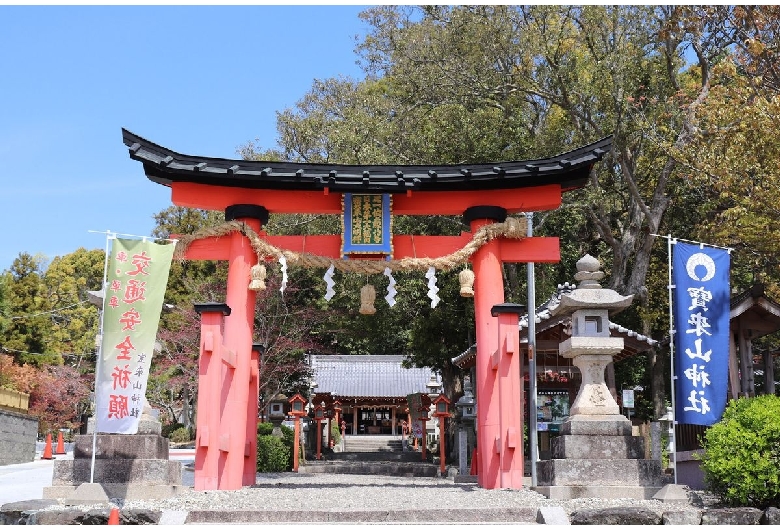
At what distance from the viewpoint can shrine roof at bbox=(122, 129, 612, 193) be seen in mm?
13508

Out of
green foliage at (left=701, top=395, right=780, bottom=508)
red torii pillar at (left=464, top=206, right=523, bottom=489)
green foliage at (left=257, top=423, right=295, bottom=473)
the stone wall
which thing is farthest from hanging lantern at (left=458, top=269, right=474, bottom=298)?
the stone wall

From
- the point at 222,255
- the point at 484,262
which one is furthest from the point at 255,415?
the point at 484,262

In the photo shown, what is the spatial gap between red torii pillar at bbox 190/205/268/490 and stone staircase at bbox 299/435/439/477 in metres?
10.3

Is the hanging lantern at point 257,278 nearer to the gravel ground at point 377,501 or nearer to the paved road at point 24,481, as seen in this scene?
the gravel ground at point 377,501

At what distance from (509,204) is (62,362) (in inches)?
1269

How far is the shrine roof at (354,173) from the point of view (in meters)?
13.5

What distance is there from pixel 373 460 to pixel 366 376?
10273 mm

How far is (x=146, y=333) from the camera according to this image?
36.5ft

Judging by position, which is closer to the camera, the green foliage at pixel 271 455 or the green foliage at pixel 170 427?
the green foliage at pixel 271 455

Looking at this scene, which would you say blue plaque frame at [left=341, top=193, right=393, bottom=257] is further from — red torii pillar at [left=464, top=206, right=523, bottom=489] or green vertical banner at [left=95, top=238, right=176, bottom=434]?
green vertical banner at [left=95, top=238, right=176, bottom=434]

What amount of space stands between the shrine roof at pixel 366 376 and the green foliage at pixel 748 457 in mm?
31115

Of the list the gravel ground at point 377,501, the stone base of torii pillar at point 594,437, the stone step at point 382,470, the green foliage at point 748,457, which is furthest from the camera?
the stone step at point 382,470

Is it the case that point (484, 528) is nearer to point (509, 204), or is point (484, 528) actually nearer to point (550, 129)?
point (509, 204)

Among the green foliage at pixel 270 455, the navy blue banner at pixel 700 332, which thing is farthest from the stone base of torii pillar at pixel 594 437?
the green foliage at pixel 270 455
